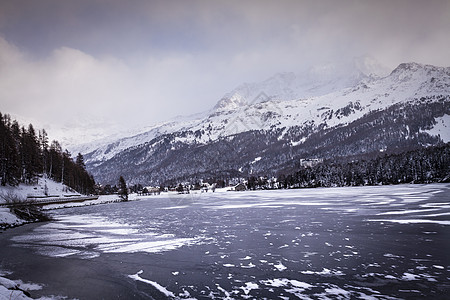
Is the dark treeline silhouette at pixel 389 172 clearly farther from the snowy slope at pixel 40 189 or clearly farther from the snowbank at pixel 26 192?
the snowbank at pixel 26 192

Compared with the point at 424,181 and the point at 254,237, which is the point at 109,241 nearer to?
the point at 254,237

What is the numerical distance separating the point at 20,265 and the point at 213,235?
13471 mm

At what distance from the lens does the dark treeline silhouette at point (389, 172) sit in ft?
387

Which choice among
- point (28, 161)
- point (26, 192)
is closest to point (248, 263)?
point (26, 192)

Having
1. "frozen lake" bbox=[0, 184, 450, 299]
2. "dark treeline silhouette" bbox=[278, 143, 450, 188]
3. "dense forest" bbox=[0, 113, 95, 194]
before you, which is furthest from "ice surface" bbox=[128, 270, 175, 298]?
"dark treeline silhouette" bbox=[278, 143, 450, 188]

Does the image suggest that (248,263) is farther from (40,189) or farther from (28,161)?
(40,189)

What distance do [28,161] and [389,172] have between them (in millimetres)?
146346

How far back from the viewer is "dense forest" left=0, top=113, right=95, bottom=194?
66.6 metres

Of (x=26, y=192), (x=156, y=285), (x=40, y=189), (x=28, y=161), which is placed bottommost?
(x=156, y=285)

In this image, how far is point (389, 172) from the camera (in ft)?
443

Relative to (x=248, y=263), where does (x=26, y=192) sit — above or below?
above

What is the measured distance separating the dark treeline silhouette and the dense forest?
120270 millimetres

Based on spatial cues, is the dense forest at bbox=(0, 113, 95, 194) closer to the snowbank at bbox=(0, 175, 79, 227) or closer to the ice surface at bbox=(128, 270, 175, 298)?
the snowbank at bbox=(0, 175, 79, 227)

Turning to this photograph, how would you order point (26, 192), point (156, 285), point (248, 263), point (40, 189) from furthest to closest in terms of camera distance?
point (40, 189), point (26, 192), point (248, 263), point (156, 285)
